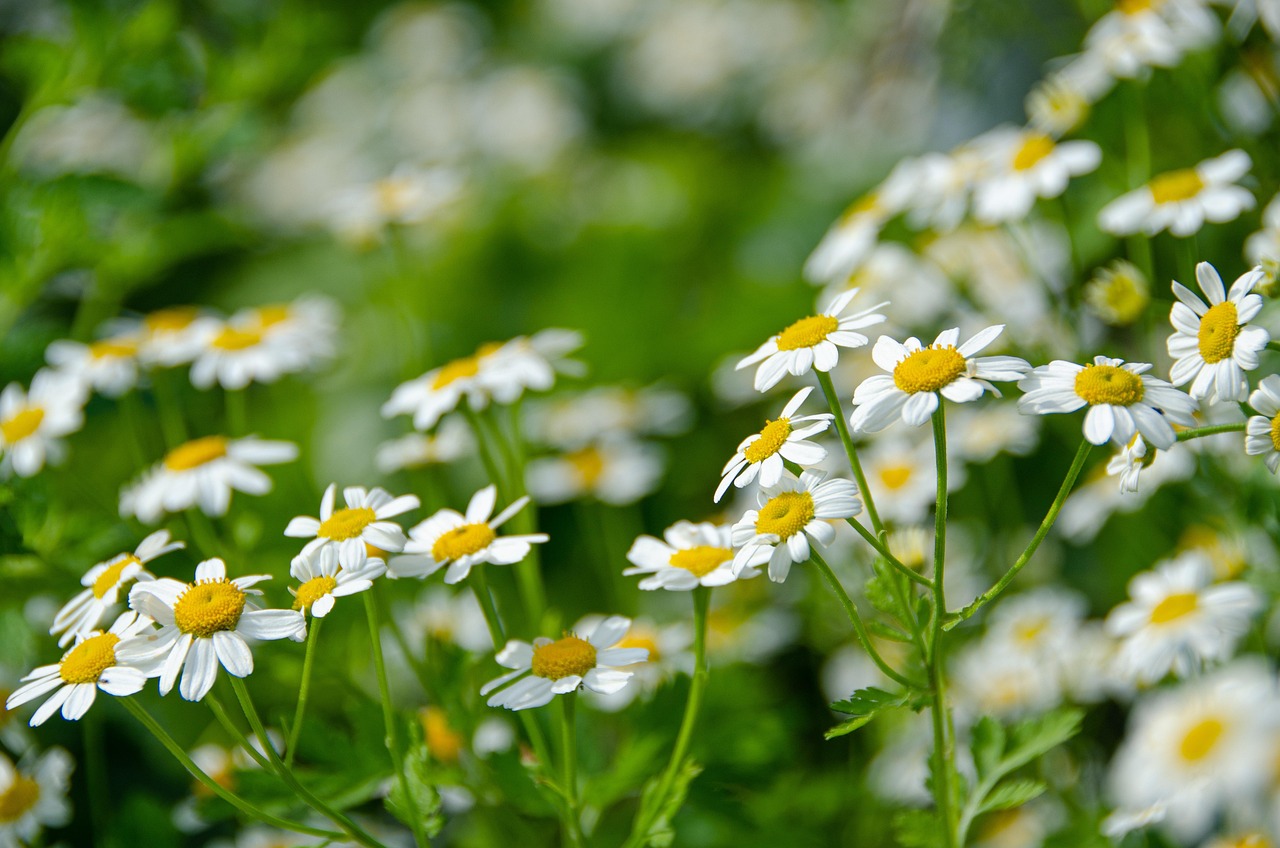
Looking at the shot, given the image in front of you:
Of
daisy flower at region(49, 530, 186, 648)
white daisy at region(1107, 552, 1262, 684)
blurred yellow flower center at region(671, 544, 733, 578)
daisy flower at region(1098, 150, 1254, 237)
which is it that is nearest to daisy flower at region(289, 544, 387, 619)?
daisy flower at region(49, 530, 186, 648)

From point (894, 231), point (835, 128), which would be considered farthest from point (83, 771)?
point (835, 128)

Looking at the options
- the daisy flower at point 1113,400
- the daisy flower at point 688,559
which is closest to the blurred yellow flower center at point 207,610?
the daisy flower at point 688,559

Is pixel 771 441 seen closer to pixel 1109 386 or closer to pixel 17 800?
pixel 1109 386

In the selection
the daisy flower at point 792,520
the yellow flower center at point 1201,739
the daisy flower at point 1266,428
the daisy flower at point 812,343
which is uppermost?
the daisy flower at point 812,343

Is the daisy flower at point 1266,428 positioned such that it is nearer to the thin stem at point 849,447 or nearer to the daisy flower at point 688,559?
the thin stem at point 849,447

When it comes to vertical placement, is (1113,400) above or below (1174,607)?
above

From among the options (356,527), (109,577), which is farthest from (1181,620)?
(109,577)
